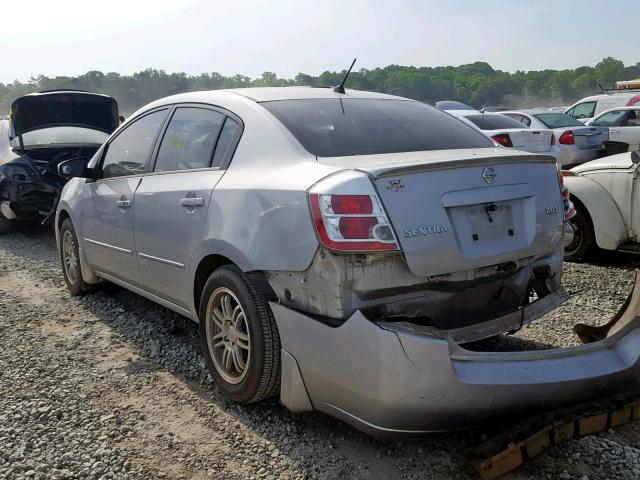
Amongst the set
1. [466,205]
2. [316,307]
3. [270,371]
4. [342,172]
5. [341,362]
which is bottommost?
[270,371]

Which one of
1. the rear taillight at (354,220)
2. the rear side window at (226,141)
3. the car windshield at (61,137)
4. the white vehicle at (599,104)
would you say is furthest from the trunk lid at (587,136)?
the rear taillight at (354,220)

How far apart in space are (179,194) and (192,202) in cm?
19

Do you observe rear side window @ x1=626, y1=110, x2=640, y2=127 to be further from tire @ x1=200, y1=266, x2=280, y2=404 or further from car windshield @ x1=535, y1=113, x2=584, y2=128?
tire @ x1=200, y1=266, x2=280, y2=404

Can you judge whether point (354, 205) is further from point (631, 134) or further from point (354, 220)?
point (631, 134)

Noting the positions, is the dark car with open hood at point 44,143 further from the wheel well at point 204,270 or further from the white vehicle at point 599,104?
the white vehicle at point 599,104

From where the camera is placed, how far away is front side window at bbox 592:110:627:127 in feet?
49.9

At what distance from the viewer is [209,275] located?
3.50m

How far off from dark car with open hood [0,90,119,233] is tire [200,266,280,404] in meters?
4.87

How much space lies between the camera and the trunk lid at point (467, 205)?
263cm

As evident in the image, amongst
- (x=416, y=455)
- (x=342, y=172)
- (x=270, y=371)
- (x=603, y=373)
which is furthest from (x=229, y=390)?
(x=603, y=373)

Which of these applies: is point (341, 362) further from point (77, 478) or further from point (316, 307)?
point (77, 478)

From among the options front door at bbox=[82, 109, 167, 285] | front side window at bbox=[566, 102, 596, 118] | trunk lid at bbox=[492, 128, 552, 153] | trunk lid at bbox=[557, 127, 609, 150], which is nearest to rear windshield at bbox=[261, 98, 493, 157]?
front door at bbox=[82, 109, 167, 285]

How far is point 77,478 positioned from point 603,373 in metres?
2.37

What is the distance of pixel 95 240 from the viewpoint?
482 centimetres
